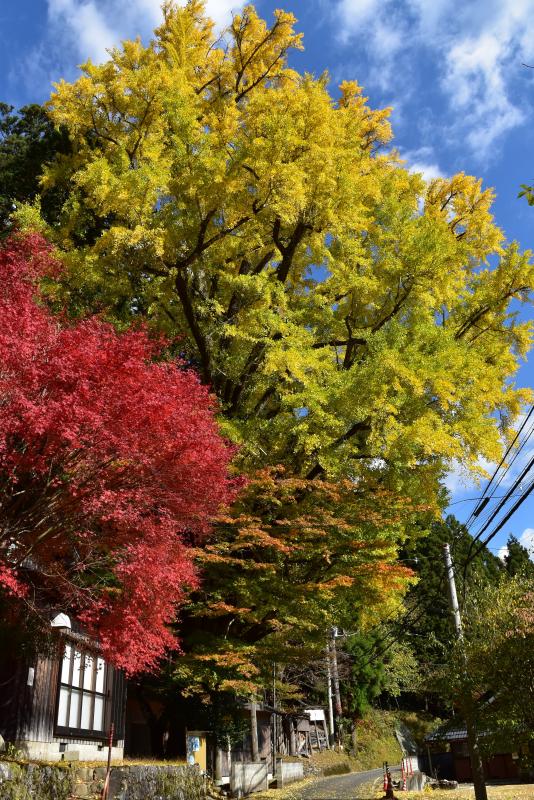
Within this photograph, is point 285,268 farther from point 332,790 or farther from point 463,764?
point 463,764

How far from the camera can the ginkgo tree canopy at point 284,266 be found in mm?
13383

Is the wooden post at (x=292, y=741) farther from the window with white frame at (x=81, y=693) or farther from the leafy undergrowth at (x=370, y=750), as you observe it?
the window with white frame at (x=81, y=693)

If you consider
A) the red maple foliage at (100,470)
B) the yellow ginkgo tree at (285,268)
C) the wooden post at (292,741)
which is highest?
the yellow ginkgo tree at (285,268)

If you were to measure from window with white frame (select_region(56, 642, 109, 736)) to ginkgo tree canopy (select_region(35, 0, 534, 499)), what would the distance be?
230 inches

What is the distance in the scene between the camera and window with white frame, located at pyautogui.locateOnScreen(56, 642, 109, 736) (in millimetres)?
12984

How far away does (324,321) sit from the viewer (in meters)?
16.2

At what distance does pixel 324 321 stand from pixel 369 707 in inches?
1646

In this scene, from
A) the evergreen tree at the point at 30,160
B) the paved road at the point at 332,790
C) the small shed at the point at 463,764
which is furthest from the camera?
the small shed at the point at 463,764

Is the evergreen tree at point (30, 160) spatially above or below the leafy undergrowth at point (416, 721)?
above

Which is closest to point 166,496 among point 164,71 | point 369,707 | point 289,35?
point 164,71

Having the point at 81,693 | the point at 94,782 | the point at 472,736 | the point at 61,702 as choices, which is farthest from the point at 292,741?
the point at 94,782

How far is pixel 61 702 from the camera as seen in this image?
12.9 metres

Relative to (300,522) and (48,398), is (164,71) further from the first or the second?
(300,522)

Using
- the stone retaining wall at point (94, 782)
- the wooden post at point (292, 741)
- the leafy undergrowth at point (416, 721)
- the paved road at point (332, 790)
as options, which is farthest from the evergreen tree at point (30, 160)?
the leafy undergrowth at point (416, 721)
